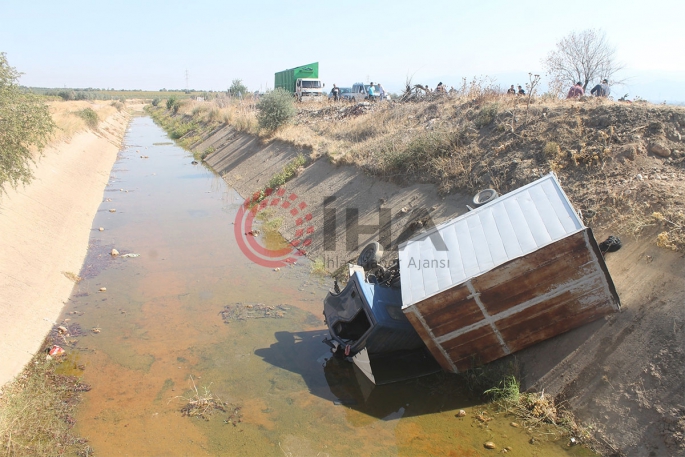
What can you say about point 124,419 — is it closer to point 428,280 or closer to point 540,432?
point 428,280

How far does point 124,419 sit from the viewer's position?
21.1 feet

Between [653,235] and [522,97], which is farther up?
[522,97]

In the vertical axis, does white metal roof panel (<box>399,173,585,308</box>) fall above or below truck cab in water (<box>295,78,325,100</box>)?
below

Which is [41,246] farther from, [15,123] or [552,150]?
[552,150]

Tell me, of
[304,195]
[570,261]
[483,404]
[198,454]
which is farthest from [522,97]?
[198,454]

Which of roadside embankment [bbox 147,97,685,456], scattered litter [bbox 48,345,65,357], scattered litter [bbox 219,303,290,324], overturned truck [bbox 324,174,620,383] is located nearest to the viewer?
roadside embankment [bbox 147,97,685,456]

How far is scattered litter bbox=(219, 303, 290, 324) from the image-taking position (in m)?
9.48

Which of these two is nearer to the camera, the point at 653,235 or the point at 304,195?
the point at 653,235

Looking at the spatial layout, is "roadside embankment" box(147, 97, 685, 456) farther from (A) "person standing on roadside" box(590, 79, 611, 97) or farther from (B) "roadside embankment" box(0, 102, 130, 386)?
(B) "roadside embankment" box(0, 102, 130, 386)

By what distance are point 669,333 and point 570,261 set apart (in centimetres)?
153

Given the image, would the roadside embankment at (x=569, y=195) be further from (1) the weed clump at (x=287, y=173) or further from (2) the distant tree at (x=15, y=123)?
(2) the distant tree at (x=15, y=123)

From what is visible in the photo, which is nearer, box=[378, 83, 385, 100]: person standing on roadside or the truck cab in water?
box=[378, 83, 385, 100]: person standing on roadside

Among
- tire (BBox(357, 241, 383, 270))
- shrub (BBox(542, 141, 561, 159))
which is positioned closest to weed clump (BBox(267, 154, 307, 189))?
tire (BBox(357, 241, 383, 270))

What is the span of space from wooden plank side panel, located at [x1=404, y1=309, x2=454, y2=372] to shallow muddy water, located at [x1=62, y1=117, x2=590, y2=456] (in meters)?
0.32
